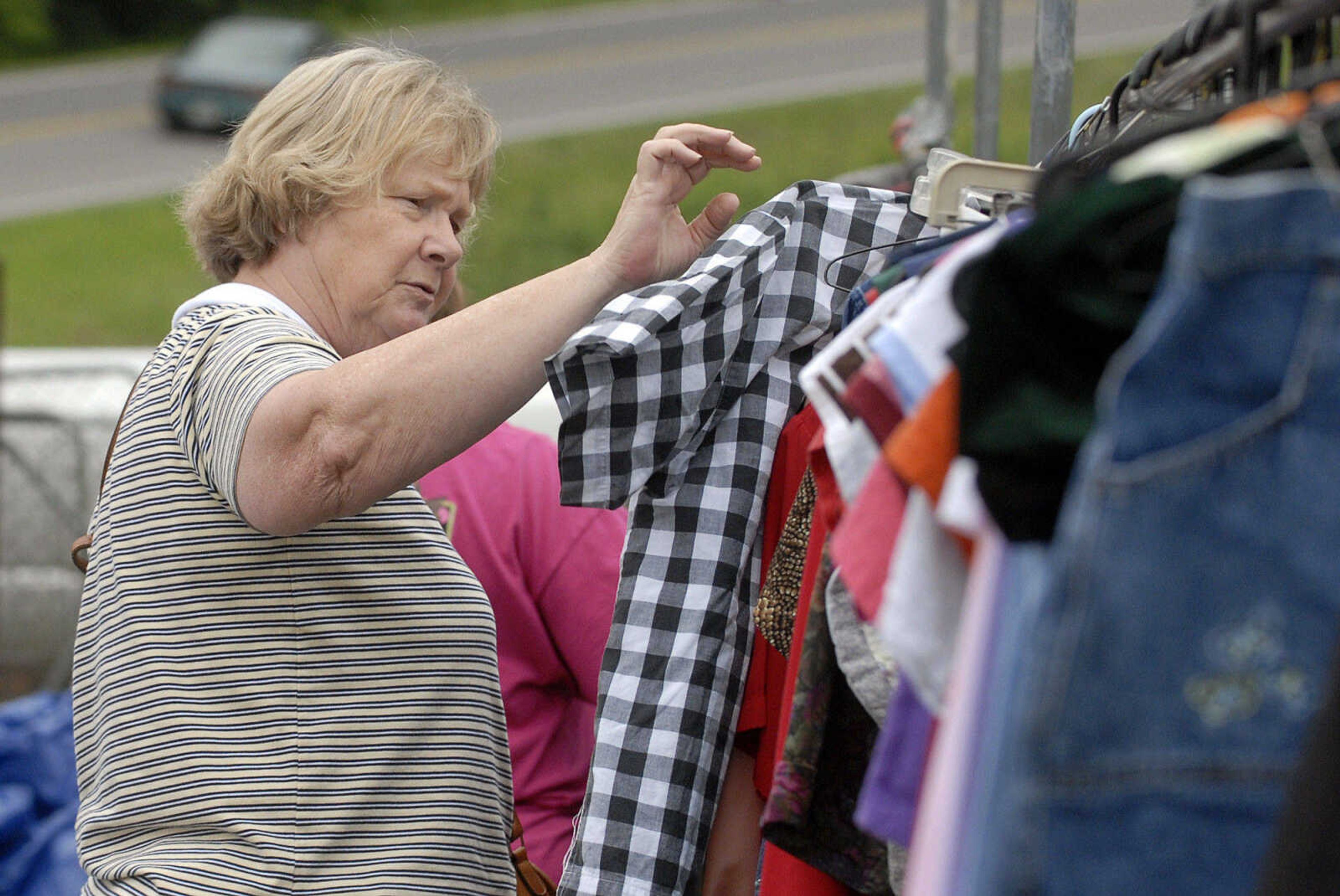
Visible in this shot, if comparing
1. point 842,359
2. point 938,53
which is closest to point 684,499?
point 842,359

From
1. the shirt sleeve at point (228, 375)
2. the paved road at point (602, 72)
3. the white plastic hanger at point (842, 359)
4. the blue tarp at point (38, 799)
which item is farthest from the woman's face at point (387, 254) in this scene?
the paved road at point (602, 72)

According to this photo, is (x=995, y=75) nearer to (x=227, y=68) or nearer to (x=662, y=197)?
(x=662, y=197)

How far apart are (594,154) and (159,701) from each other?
32.9 ft

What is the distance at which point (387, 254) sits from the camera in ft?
5.52

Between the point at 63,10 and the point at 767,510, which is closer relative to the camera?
the point at 767,510

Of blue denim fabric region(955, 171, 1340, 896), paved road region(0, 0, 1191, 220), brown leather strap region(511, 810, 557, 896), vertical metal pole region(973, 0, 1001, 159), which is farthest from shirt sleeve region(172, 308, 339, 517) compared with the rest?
paved road region(0, 0, 1191, 220)

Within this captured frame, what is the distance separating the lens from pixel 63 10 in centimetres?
1719

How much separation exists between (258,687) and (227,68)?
12.0 metres

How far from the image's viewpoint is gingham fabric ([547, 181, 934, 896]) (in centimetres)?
140

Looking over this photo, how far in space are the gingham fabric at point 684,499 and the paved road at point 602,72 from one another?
1032 centimetres

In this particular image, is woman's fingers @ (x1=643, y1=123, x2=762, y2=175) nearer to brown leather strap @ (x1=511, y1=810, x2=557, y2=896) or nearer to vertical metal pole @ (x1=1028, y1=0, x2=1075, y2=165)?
vertical metal pole @ (x1=1028, y1=0, x2=1075, y2=165)

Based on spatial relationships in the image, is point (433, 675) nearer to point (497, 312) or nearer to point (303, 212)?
point (497, 312)

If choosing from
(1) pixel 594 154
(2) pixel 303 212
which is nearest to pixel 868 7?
(1) pixel 594 154

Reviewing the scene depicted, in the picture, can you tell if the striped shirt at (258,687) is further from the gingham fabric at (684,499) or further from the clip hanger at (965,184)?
the clip hanger at (965,184)
